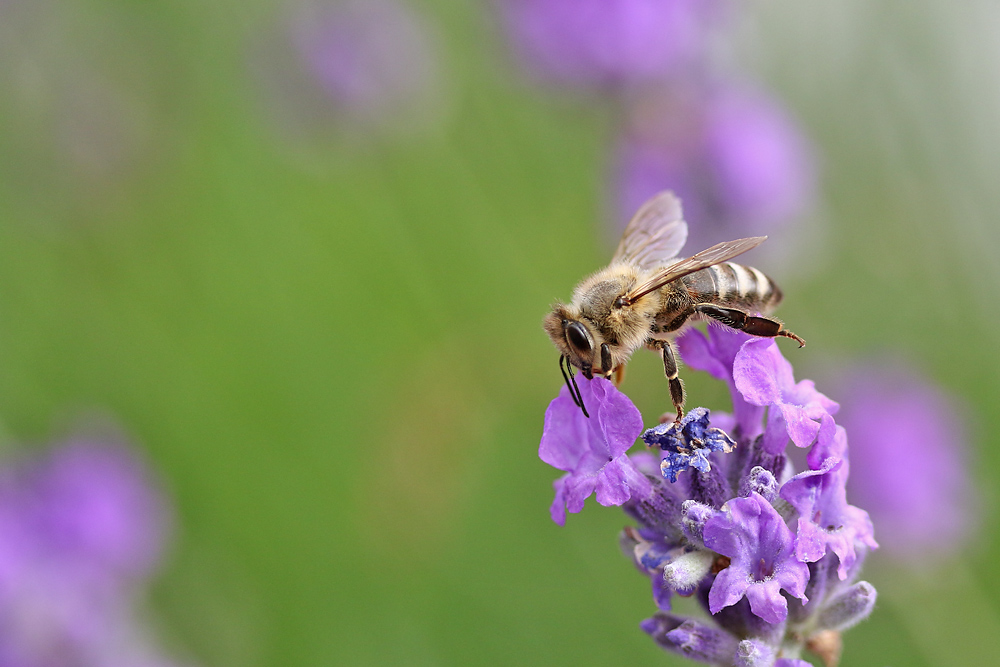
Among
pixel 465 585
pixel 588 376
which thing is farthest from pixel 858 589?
pixel 465 585

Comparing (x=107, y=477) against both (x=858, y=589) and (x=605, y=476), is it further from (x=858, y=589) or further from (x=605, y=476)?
(x=858, y=589)

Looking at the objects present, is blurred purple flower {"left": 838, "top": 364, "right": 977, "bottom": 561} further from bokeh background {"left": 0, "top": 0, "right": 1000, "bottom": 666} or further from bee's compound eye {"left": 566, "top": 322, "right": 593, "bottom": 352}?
bee's compound eye {"left": 566, "top": 322, "right": 593, "bottom": 352}

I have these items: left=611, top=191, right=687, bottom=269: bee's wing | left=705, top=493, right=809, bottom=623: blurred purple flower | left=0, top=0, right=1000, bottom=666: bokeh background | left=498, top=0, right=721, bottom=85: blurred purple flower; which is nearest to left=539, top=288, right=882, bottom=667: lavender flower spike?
left=705, top=493, right=809, bottom=623: blurred purple flower

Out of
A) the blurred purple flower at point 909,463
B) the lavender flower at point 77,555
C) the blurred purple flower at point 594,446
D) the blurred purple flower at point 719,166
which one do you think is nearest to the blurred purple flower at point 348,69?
the blurred purple flower at point 719,166

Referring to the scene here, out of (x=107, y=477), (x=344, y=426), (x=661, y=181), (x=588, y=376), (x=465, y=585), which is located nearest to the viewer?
(x=588, y=376)

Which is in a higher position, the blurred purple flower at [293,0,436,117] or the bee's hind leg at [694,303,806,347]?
the blurred purple flower at [293,0,436,117]

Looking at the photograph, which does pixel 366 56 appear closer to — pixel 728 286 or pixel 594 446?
pixel 728 286
